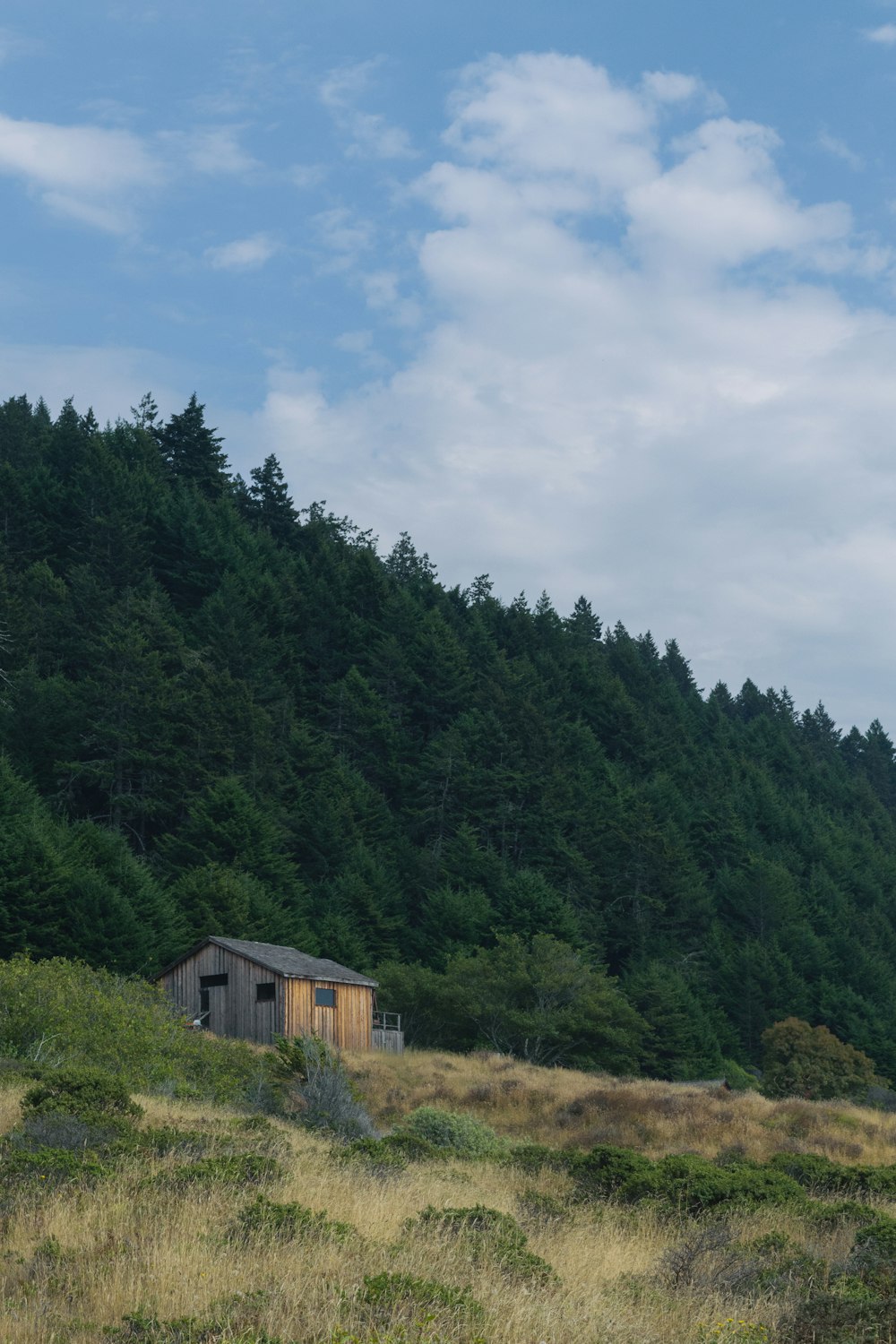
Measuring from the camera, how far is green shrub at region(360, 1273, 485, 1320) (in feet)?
25.5

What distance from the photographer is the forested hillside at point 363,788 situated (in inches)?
2244

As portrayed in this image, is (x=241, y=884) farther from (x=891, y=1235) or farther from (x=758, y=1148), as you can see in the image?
(x=891, y=1235)

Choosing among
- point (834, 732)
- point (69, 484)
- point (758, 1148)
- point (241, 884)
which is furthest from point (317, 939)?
point (834, 732)

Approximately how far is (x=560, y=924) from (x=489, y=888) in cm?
794

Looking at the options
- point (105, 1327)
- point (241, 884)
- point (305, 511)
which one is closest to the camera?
point (105, 1327)

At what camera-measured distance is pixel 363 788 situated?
76125 millimetres

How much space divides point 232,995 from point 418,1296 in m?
35.7

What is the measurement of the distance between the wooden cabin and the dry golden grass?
9.35ft

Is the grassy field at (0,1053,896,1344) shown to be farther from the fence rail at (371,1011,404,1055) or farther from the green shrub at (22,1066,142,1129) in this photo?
the fence rail at (371,1011,404,1055)

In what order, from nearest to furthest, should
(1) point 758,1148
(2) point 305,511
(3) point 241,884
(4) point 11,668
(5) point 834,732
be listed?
(1) point 758,1148 → (3) point 241,884 → (4) point 11,668 → (2) point 305,511 → (5) point 834,732

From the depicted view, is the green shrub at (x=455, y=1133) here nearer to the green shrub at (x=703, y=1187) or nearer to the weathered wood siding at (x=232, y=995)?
the green shrub at (x=703, y=1187)

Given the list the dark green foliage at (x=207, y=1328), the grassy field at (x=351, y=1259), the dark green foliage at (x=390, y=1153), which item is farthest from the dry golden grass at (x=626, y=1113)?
the dark green foliage at (x=207, y=1328)

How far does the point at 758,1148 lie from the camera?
1037 inches

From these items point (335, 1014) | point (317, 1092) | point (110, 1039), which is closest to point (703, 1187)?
point (317, 1092)
